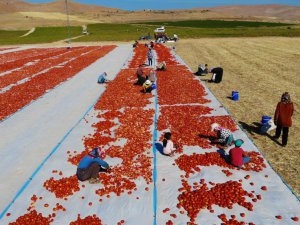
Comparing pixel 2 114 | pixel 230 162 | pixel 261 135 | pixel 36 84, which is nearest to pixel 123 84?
pixel 36 84

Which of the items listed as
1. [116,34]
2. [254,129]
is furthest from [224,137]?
[116,34]

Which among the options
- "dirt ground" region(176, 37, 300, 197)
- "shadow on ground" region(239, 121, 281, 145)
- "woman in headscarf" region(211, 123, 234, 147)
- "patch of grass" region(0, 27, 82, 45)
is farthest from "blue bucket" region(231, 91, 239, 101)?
"patch of grass" region(0, 27, 82, 45)

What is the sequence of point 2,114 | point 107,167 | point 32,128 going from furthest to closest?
point 2,114
point 32,128
point 107,167

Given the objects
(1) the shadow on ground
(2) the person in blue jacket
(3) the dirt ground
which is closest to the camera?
(2) the person in blue jacket

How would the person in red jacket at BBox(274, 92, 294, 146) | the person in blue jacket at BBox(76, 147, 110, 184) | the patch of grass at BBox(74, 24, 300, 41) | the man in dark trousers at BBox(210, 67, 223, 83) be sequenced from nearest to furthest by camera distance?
the person in blue jacket at BBox(76, 147, 110, 184) < the person in red jacket at BBox(274, 92, 294, 146) < the man in dark trousers at BBox(210, 67, 223, 83) < the patch of grass at BBox(74, 24, 300, 41)

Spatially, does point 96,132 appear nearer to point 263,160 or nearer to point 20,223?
point 20,223

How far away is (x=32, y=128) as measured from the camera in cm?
1692

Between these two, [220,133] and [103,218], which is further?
[220,133]

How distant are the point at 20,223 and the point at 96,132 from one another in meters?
7.34

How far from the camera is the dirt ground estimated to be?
12.9 m

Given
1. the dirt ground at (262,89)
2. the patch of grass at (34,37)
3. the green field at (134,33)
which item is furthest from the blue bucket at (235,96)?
the patch of grass at (34,37)

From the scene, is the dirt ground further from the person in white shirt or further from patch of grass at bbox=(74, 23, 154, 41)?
patch of grass at bbox=(74, 23, 154, 41)

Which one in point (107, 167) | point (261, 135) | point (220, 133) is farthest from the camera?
point (261, 135)

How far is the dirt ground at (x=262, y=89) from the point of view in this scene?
12.9 meters
